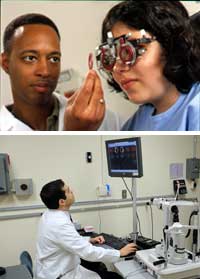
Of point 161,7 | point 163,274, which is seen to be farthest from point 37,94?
point 163,274

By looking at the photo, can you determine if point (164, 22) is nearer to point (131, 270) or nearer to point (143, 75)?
point (143, 75)

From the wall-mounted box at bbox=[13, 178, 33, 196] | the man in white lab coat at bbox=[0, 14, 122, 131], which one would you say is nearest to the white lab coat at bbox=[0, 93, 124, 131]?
the man in white lab coat at bbox=[0, 14, 122, 131]

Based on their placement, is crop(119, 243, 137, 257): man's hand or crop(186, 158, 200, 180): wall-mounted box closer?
crop(119, 243, 137, 257): man's hand

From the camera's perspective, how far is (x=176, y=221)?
52.5 inches

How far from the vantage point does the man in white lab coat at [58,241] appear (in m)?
1.14

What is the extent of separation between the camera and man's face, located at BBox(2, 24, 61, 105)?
0.92 m

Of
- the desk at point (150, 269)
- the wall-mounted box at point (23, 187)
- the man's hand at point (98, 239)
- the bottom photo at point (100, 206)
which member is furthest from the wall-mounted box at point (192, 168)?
the wall-mounted box at point (23, 187)

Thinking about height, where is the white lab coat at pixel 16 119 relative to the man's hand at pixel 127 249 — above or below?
above

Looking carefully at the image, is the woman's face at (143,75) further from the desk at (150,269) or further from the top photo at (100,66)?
the desk at (150,269)

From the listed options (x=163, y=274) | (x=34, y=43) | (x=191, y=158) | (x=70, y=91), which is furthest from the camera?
(x=191, y=158)

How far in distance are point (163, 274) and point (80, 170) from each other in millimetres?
599

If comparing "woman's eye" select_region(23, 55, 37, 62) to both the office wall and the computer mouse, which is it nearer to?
the office wall

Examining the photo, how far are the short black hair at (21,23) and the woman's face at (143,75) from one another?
9.5 inches

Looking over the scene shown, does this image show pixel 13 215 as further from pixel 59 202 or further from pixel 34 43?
pixel 34 43
